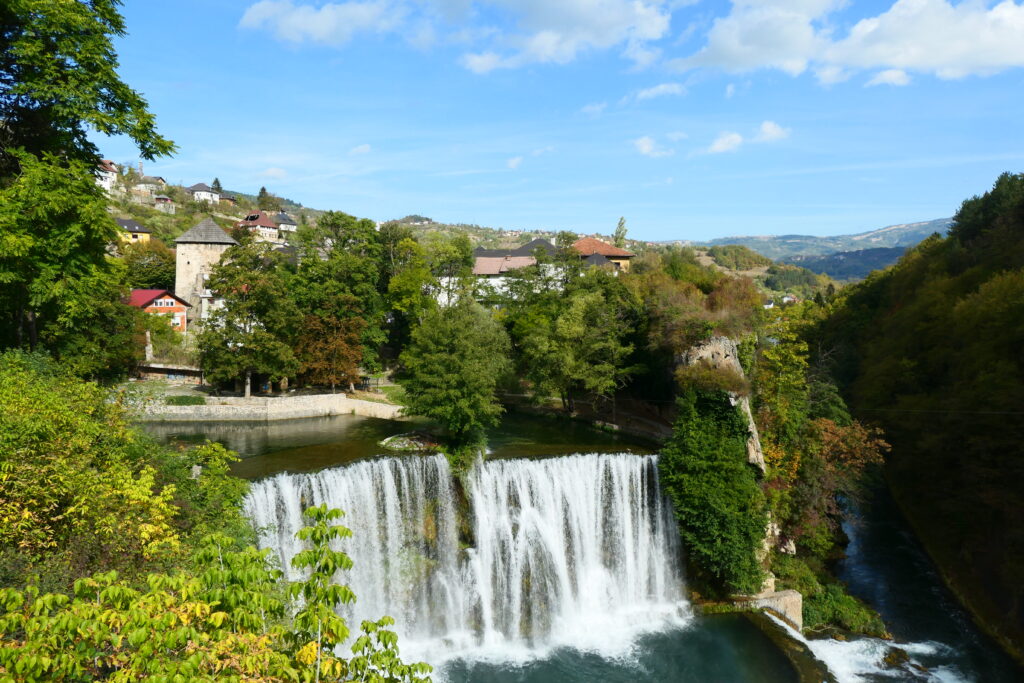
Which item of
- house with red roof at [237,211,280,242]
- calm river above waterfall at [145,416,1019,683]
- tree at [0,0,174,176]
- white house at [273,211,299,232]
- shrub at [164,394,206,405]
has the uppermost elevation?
white house at [273,211,299,232]

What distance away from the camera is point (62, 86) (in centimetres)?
1448

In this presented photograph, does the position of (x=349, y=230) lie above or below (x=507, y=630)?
above

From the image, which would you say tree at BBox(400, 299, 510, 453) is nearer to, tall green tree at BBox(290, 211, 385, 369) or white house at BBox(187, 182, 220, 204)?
tall green tree at BBox(290, 211, 385, 369)

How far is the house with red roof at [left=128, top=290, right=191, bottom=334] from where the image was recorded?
46.6 metres

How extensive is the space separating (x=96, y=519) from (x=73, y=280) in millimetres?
7875

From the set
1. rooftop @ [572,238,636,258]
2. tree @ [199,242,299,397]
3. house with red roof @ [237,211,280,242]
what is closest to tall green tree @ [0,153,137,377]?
tree @ [199,242,299,397]

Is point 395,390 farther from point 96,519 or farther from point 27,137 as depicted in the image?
point 96,519

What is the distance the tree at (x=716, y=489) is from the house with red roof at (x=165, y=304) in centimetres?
3934

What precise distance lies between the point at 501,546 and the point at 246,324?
20.4 metres

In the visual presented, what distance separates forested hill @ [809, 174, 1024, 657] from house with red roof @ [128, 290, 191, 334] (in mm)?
46732

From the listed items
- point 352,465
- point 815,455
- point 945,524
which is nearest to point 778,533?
point 815,455

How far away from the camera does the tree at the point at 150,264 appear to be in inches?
2218

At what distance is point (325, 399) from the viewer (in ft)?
111

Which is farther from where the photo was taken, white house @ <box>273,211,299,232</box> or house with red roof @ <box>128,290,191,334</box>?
white house @ <box>273,211,299,232</box>
